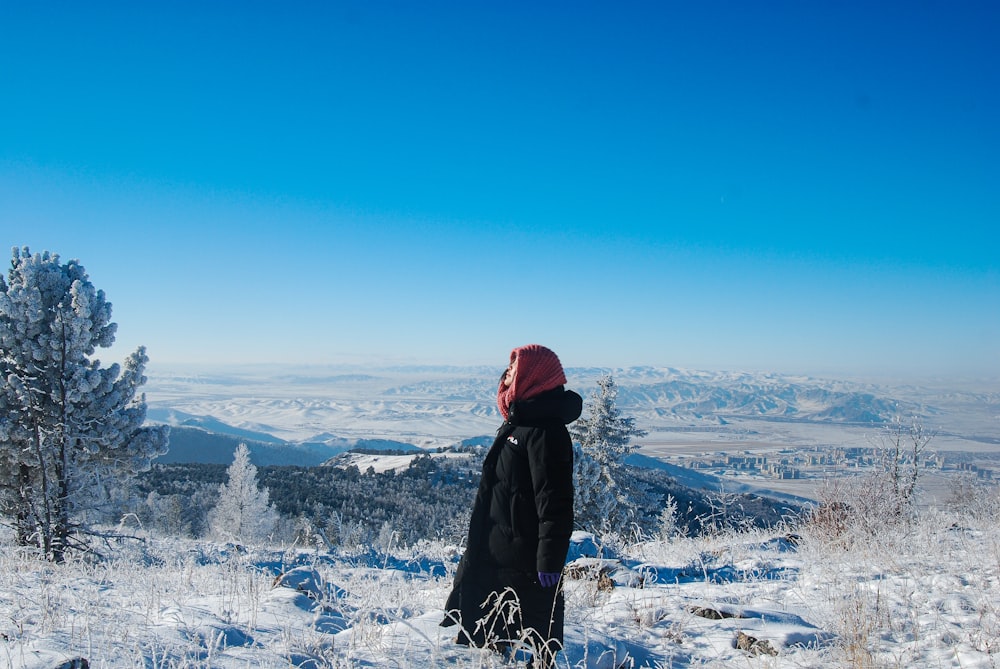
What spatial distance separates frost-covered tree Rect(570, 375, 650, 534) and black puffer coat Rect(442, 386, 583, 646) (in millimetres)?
19313

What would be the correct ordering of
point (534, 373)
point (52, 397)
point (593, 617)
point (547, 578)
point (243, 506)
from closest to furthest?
point (547, 578) < point (534, 373) < point (593, 617) < point (52, 397) < point (243, 506)

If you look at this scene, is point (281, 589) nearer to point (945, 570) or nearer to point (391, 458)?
point (945, 570)

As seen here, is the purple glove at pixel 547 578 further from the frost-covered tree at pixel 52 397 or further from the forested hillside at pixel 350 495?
the forested hillside at pixel 350 495

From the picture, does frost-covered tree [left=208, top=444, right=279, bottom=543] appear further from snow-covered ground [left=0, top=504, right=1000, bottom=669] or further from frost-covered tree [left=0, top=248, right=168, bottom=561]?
snow-covered ground [left=0, top=504, right=1000, bottom=669]

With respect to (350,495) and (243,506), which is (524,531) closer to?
(243,506)

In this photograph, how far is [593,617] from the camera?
431 cm

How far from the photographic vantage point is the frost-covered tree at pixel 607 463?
22.6 meters

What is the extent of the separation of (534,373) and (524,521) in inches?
38.1

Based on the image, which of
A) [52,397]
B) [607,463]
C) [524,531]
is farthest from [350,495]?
[524,531]

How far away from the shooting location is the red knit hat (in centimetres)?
362

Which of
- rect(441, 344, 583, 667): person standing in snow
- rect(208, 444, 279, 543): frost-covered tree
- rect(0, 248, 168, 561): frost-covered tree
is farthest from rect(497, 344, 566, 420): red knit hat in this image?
rect(208, 444, 279, 543): frost-covered tree

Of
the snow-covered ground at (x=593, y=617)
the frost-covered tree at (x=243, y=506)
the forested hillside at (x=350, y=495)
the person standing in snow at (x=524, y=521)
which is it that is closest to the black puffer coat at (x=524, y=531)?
the person standing in snow at (x=524, y=521)

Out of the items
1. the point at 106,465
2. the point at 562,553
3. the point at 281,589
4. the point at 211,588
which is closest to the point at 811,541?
the point at 562,553

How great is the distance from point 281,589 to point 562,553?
298cm
